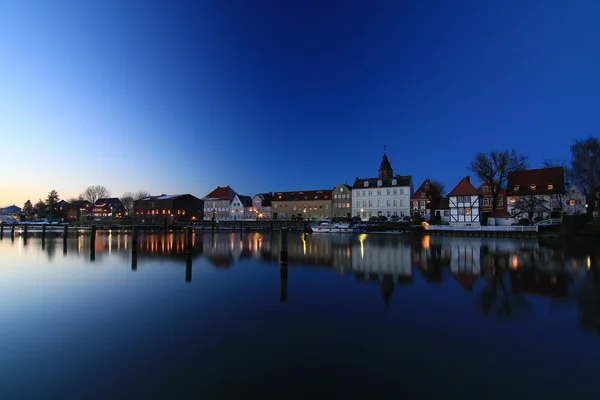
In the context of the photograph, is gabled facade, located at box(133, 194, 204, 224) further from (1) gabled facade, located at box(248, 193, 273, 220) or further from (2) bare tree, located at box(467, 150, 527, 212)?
(2) bare tree, located at box(467, 150, 527, 212)

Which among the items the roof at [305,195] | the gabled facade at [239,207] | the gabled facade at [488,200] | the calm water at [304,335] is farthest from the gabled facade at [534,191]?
the gabled facade at [239,207]

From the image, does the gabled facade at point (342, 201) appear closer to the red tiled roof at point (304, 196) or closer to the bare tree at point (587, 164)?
the red tiled roof at point (304, 196)

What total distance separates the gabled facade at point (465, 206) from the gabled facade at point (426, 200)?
5481 millimetres

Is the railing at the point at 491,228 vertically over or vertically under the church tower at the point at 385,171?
under

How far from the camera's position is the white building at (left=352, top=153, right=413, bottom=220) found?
63.7 meters

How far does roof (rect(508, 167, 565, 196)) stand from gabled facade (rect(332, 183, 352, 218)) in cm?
2977

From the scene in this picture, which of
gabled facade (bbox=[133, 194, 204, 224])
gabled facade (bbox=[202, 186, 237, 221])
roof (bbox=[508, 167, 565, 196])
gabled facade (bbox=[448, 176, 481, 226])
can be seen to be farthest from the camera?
gabled facade (bbox=[202, 186, 237, 221])

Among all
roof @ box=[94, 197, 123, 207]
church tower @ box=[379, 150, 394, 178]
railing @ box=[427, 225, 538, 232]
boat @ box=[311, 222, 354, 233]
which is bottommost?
boat @ box=[311, 222, 354, 233]

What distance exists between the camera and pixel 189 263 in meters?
18.0

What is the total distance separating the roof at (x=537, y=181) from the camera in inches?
1887

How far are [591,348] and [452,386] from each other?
4023 millimetres

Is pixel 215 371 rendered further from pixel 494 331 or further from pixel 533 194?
pixel 533 194

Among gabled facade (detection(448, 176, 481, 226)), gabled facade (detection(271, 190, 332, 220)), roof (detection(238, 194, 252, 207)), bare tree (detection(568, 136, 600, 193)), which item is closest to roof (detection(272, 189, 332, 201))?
gabled facade (detection(271, 190, 332, 220))

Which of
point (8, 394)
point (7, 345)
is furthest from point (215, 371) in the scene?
point (7, 345)
